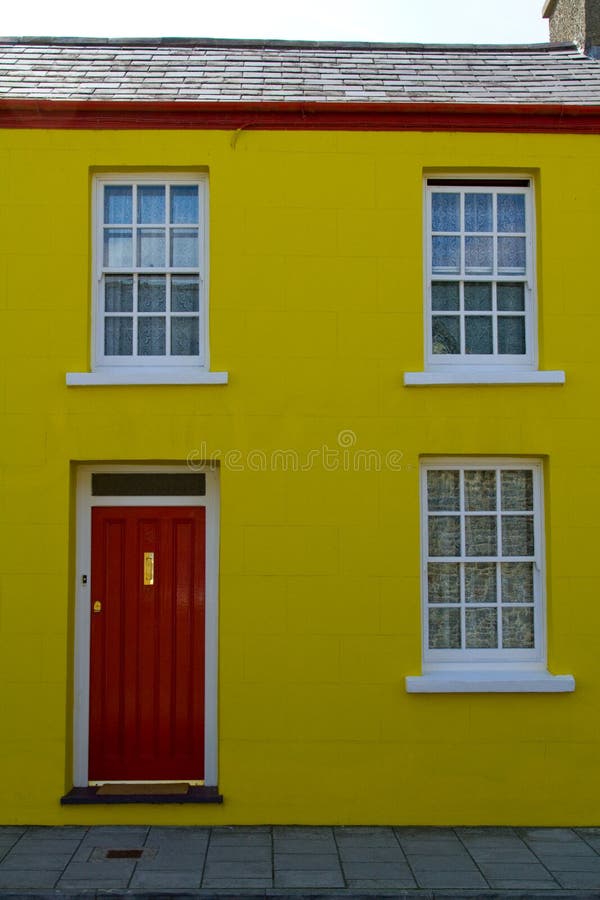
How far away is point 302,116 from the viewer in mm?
7633

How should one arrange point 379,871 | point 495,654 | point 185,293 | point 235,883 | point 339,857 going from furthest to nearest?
point 185,293 < point 495,654 < point 339,857 < point 379,871 < point 235,883

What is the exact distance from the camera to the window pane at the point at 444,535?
300 inches

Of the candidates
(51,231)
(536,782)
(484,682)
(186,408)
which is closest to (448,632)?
(484,682)

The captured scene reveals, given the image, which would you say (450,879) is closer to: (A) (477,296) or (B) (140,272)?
(A) (477,296)

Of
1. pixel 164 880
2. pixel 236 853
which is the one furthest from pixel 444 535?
pixel 164 880

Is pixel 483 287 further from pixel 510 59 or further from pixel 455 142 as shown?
pixel 510 59

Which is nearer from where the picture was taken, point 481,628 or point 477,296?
point 481,628

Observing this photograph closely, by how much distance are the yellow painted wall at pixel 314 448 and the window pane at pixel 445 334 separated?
0.94 feet

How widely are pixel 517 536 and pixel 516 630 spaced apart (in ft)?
2.62

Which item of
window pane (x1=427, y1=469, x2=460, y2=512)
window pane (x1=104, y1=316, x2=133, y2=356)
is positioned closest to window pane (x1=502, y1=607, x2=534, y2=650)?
window pane (x1=427, y1=469, x2=460, y2=512)

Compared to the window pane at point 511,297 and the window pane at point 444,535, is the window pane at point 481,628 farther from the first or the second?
the window pane at point 511,297

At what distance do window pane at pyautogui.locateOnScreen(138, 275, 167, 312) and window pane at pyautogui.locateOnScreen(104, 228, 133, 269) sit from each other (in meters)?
0.21

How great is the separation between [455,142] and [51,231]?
3.55m

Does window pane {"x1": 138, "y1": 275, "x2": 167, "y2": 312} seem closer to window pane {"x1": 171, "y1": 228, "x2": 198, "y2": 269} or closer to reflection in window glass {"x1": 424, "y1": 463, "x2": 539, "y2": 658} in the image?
window pane {"x1": 171, "y1": 228, "x2": 198, "y2": 269}
